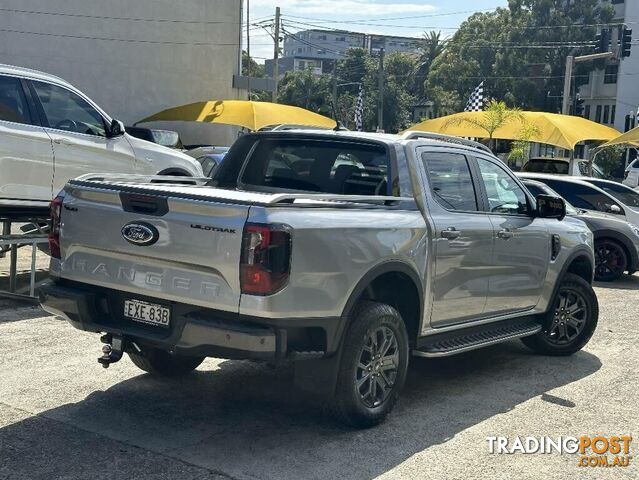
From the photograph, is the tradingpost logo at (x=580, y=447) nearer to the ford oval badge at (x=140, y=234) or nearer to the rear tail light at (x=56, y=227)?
the ford oval badge at (x=140, y=234)

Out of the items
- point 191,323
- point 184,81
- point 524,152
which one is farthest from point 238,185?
point 184,81

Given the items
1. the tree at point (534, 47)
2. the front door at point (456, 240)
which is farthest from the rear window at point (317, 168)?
the tree at point (534, 47)

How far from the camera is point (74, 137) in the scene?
936cm

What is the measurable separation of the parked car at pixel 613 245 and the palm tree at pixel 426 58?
2804 inches

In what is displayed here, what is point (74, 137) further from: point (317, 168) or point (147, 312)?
point (147, 312)

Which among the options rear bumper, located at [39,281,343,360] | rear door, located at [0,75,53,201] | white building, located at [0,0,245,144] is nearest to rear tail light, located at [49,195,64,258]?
rear bumper, located at [39,281,343,360]

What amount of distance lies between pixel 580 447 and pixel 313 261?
216 cm

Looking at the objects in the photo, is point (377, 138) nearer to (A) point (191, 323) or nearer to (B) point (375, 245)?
(B) point (375, 245)

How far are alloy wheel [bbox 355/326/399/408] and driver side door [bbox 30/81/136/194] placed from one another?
5071 mm

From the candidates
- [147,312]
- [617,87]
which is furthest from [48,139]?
[617,87]

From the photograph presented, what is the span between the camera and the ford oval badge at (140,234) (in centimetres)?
500

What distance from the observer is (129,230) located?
5.12 meters

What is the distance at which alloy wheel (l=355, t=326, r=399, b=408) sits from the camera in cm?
538

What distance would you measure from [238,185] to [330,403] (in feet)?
7.01
